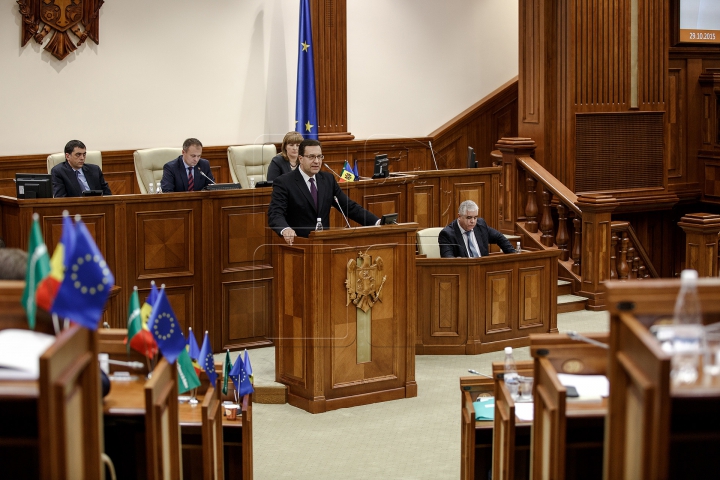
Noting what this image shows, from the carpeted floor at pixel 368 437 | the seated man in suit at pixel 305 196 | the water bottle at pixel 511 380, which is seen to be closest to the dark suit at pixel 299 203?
the seated man in suit at pixel 305 196

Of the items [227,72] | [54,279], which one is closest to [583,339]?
[54,279]

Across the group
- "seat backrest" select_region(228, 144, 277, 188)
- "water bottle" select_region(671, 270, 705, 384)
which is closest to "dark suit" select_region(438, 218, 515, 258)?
"seat backrest" select_region(228, 144, 277, 188)

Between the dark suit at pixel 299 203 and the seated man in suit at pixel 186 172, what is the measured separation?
1746 millimetres

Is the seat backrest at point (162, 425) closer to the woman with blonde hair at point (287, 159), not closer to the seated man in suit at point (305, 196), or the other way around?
the seated man in suit at point (305, 196)

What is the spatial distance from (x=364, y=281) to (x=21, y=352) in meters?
3.73

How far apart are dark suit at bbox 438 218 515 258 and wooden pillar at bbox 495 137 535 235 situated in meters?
1.99

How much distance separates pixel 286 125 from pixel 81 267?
8.51 m

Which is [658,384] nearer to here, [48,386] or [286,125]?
[48,386]

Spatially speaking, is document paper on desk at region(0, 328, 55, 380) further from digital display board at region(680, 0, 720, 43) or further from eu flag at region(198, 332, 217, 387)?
digital display board at region(680, 0, 720, 43)

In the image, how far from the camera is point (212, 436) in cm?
353

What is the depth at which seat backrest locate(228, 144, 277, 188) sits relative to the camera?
369 inches

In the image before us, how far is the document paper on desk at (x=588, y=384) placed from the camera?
3.10 m

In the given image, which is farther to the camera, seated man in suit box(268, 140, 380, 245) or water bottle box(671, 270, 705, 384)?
seated man in suit box(268, 140, 380, 245)

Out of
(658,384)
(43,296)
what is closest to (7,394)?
(43,296)
